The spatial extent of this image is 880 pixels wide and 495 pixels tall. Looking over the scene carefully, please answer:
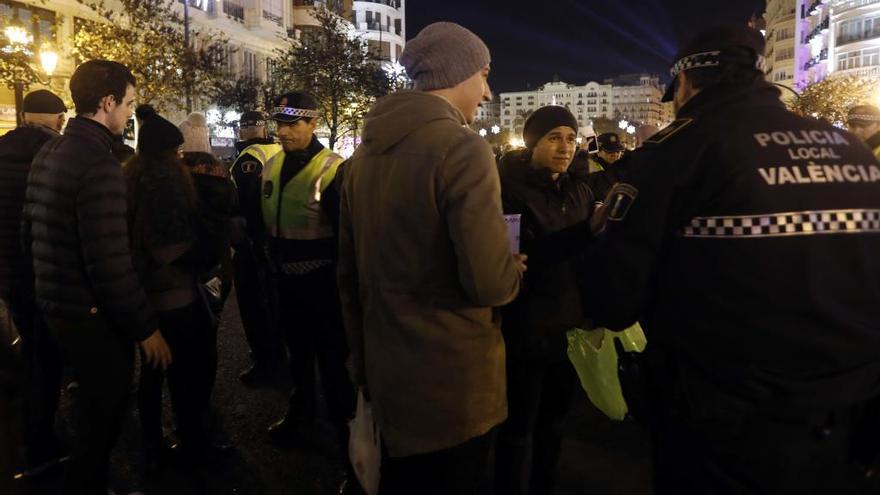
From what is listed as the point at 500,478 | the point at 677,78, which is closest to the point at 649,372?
the point at 677,78

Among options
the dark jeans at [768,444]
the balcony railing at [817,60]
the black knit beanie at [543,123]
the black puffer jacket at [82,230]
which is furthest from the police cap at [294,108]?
the balcony railing at [817,60]

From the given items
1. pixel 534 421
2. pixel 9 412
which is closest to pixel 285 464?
pixel 534 421

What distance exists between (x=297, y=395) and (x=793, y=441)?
335 centimetres

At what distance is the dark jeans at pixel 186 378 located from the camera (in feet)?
12.4

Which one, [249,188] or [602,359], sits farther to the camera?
[249,188]

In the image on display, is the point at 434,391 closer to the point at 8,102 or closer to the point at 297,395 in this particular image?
the point at 297,395

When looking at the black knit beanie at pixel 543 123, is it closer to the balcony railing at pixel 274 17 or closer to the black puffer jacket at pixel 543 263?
the black puffer jacket at pixel 543 263

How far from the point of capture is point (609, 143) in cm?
729

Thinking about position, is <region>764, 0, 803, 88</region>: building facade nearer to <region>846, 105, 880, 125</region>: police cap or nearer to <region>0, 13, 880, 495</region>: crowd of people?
<region>846, 105, 880, 125</region>: police cap

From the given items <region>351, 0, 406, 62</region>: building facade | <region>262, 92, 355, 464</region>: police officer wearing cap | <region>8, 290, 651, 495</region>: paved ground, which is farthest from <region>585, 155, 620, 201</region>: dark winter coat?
<region>351, 0, 406, 62</region>: building facade

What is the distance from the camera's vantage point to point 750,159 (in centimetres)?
185

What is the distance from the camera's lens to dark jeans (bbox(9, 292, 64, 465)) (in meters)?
4.10

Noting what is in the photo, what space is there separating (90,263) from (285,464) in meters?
1.91

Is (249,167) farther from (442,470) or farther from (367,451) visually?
(442,470)
